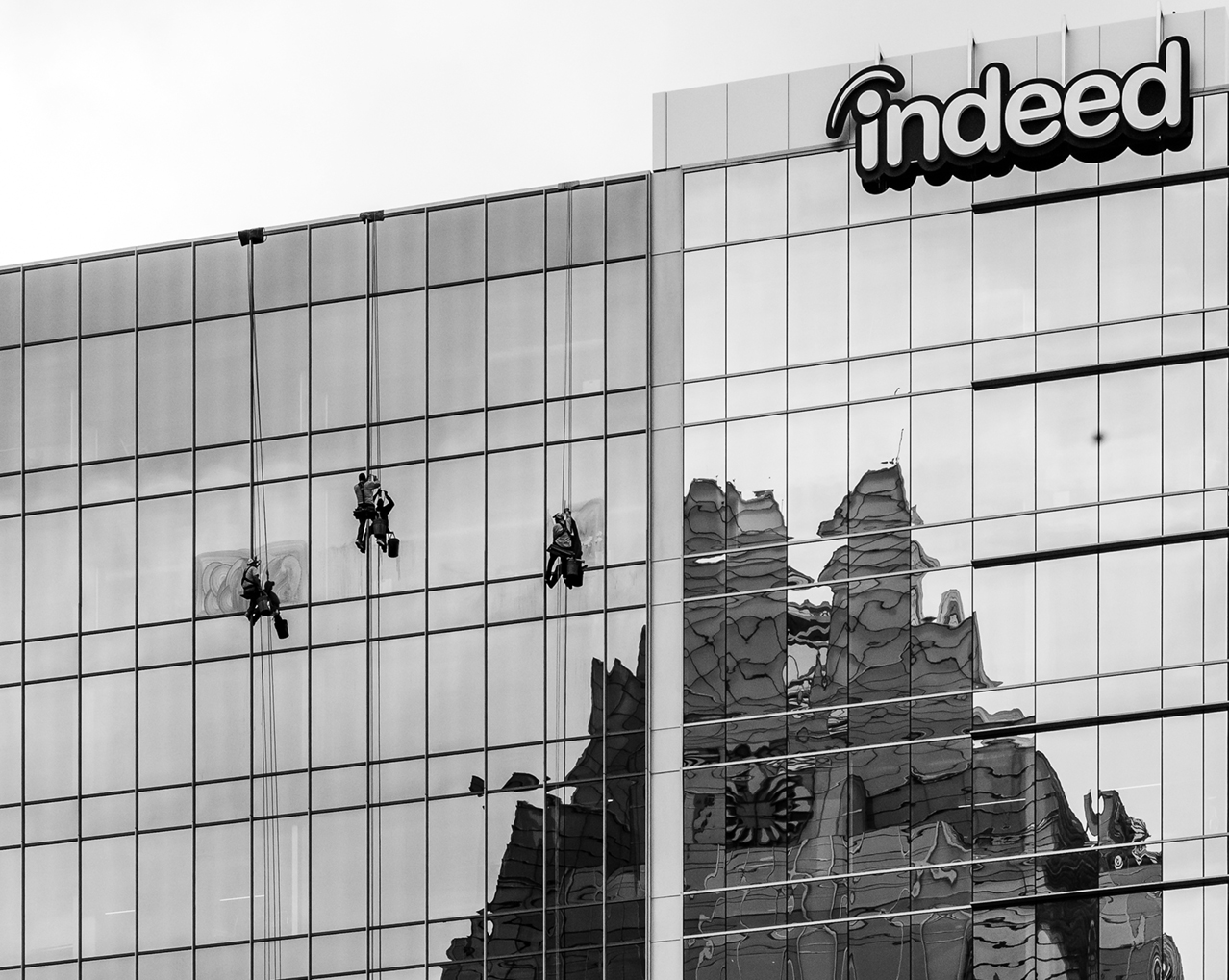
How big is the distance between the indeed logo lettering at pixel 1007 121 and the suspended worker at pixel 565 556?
8.69m

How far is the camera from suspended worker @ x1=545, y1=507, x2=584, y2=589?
42.2 m

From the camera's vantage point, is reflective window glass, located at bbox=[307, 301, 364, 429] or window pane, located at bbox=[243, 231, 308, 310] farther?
window pane, located at bbox=[243, 231, 308, 310]

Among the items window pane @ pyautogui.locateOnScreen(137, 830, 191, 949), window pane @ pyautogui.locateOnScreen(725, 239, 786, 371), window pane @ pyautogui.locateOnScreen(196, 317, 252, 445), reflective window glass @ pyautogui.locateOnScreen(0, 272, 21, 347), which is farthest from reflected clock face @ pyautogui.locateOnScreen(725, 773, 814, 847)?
reflective window glass @ pyautogui.locateOnScreen(0, 272, 21, 347)

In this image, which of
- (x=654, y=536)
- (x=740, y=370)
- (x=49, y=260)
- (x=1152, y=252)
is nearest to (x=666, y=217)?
(x=740, y=370)

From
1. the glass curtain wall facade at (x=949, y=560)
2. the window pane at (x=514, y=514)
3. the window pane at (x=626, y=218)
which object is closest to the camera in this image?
the glass curtain wall facade at (x=949, y=560)

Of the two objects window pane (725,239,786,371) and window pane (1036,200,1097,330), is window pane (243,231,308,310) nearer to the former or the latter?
window pane (725,239,786,371)

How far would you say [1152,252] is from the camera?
135 feet

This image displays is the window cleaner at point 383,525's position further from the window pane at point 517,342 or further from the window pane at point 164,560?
the window pane at point 164,560

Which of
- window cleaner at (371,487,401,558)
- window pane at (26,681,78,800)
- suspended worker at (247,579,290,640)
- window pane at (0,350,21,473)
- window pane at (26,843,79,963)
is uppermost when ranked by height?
window pane at (0,350,21,473)

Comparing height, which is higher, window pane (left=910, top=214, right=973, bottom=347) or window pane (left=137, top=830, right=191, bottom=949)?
window pane (left=910, top=214, right=973, bottom=347)

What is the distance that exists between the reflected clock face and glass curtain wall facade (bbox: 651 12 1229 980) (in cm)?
6

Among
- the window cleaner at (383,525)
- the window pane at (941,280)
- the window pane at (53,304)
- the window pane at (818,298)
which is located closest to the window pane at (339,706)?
the window cleaner at (383,525)

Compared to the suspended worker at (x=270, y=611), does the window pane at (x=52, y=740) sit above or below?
below

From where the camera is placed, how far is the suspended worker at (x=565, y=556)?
42.2 meters
